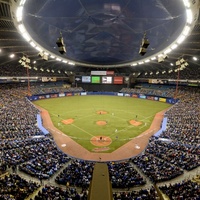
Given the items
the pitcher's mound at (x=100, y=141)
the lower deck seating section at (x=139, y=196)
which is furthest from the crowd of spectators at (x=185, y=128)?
the lower deck seating section at (x=139, y=196)

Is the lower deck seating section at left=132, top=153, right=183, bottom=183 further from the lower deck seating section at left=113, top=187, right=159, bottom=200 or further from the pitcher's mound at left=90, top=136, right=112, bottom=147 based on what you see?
the pitcher's mound at left=90, top=136, right=112, bottom=147

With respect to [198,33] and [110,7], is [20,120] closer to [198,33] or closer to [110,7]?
[110,7]

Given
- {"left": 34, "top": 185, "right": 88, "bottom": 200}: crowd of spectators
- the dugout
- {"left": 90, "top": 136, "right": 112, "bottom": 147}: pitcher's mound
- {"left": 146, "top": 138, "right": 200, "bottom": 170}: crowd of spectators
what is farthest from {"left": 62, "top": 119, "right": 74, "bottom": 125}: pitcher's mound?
the dugout

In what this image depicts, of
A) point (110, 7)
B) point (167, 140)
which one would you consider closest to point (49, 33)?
point (110, 7)

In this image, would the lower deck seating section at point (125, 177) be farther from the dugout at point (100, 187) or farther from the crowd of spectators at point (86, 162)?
the dugout at point (100, 187)

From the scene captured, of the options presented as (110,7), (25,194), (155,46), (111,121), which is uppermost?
(110,7)

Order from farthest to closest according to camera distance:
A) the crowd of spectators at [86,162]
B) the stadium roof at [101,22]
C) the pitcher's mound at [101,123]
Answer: the pitcher's mound at [101,123]
the stadium roof at [101,22]
the crowd of spectators at [86,162]
